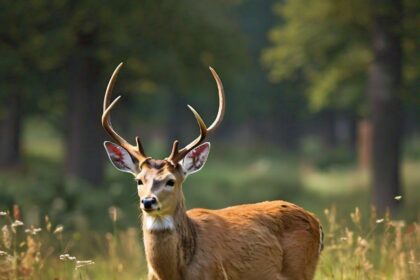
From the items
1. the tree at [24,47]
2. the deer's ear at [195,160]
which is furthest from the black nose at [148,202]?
the tree at [24,47]

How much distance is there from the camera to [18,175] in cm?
2634

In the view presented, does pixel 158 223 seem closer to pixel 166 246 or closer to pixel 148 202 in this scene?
pixel 166 246

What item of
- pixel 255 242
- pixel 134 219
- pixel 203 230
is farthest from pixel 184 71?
pixel 203 230

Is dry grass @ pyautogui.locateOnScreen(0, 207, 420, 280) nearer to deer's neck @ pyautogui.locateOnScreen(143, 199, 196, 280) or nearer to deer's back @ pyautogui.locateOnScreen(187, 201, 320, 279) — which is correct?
deer's back @ pyautogui.locateOnScreen(187, 201, 320, 279)

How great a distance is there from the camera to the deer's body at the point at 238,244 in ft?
21.6

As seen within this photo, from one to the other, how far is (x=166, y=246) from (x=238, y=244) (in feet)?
2.58

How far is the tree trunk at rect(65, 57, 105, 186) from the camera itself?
2108 centimetres

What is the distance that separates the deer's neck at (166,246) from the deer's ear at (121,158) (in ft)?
1.60

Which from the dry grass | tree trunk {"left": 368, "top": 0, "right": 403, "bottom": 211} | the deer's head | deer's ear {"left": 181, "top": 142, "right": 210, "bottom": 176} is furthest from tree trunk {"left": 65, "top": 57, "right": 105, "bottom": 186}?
deer's ear {"left": 181, "top": 142, "right": 210, "bottom": 176}

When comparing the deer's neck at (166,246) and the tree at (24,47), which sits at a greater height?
the tree at (24,47)

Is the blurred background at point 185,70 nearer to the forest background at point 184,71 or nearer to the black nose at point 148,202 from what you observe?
the forest background at point 184,71

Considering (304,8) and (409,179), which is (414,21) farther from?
(409,179)

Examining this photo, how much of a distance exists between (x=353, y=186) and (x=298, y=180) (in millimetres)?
3182

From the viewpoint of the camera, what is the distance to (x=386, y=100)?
61.6 feet
